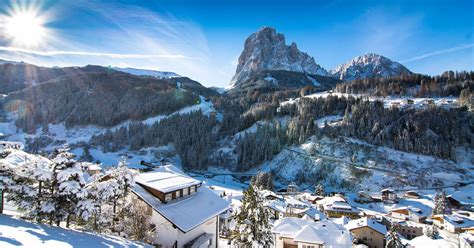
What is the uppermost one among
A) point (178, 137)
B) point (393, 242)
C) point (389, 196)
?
point (178, 137)

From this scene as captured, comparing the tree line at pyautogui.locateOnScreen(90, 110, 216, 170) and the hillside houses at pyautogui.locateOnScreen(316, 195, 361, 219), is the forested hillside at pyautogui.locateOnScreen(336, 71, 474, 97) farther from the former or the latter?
the hillside houses at pyautogui.locateOnScreen(316, 195, 361, 219)

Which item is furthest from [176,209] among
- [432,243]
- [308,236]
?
[432,243]

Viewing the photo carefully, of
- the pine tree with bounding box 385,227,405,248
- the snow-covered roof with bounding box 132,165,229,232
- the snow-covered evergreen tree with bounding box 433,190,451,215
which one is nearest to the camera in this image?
the snow-covered roof with bounding box 132,165,229,232

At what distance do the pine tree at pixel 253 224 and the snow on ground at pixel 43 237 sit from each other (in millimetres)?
8094

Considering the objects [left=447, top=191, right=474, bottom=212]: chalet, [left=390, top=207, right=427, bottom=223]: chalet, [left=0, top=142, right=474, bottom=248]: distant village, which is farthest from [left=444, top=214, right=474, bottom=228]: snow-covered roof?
[left=447, top=191, right=474, bottom=212]: chalet

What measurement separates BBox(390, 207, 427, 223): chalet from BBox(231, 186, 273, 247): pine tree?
179ft

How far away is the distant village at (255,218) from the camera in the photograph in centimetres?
1942

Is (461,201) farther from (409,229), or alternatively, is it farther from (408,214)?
(409,229)

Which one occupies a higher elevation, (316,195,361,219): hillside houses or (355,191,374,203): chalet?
(316,195,361,219): hillside houses

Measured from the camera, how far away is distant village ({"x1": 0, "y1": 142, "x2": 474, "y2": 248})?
19422 millimetres

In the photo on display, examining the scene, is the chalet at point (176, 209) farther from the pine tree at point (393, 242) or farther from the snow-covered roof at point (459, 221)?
the snow-covered roof at point (459, 221)

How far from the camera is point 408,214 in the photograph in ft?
205

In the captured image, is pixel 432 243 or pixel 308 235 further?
pixel 432 243

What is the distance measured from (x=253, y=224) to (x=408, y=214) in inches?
2248
